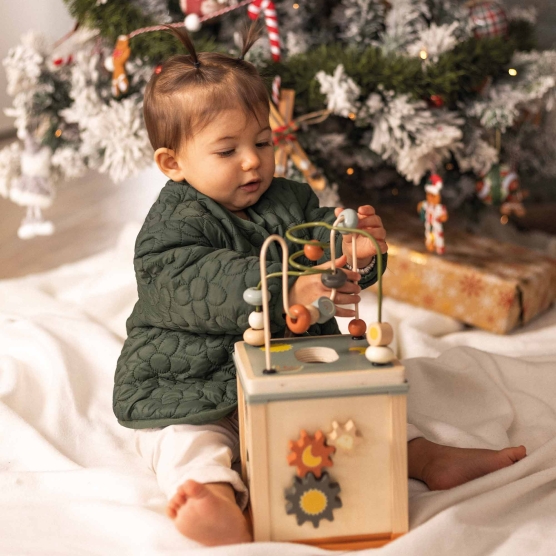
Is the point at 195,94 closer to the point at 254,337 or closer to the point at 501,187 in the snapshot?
the point at 254,337

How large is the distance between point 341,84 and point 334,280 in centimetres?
79

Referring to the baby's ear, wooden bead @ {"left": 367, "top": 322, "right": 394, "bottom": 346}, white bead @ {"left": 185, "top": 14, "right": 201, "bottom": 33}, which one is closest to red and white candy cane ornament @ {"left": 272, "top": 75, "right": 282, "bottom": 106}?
white bead @ {"left": 185, "top": 14, "right": 201, "bottom": 33}

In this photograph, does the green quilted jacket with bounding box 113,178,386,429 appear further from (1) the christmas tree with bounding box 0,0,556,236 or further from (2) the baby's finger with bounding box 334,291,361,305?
(1) the christmas tree with bounding box 0,0,556,236

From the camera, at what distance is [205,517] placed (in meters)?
0.84

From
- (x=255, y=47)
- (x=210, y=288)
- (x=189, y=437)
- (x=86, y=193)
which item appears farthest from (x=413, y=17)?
(x=86, y=193)

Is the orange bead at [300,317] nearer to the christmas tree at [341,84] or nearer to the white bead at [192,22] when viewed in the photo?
the christmas tree at [341,84]

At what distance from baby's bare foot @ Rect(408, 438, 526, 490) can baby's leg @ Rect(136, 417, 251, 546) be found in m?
0.24

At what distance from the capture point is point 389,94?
1.55 meters

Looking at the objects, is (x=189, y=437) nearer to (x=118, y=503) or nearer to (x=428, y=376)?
(x=118, y=503)

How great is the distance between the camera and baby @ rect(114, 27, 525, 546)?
3.08 ft

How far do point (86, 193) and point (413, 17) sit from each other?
5.57 ft

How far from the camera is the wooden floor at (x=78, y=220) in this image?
7.38ft

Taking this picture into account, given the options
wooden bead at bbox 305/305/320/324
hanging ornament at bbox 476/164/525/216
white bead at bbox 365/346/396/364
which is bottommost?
hanging ornament at bbox 476/164/525/216

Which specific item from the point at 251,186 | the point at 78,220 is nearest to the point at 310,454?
the point at 251,186
